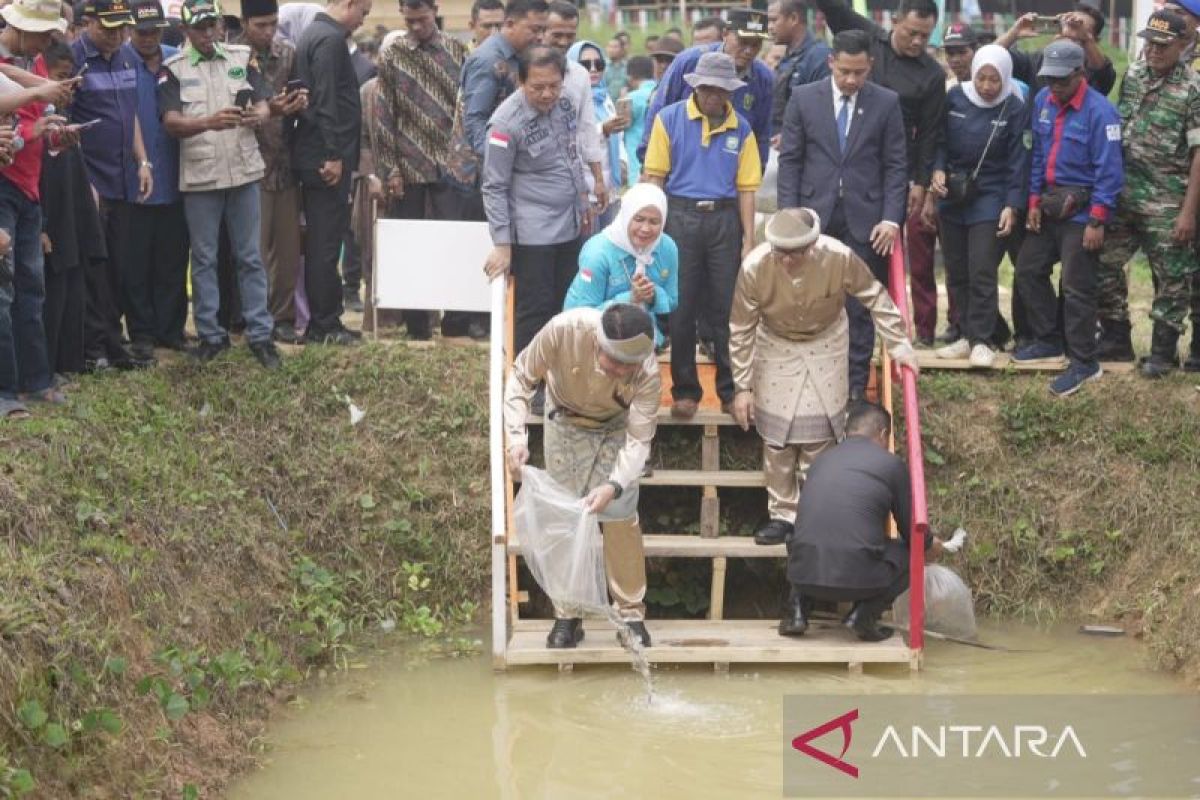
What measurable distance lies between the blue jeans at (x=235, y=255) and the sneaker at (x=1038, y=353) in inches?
179

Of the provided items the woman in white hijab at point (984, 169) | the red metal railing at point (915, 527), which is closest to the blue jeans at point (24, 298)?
the red metal railing at point (915, 527)

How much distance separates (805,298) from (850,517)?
1188 mm

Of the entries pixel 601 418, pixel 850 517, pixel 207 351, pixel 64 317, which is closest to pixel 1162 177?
pixel 850 517

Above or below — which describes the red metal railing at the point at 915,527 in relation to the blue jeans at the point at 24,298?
below

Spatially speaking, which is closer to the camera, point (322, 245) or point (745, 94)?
point (745, 94)

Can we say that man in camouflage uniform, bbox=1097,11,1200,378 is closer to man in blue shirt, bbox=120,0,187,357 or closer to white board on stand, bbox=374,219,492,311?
white board on stand, bbox=374,219,492,311

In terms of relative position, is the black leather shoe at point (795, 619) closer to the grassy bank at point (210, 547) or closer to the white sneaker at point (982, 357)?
the grassy bank at point (210, 547)

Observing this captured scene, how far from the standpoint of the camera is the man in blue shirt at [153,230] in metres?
9.48

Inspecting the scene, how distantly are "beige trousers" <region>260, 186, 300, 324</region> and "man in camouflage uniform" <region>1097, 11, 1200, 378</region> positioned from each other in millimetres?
5028

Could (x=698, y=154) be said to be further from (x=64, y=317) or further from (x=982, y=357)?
(x=64, y=317)

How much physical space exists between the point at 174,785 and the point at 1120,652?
191 inches

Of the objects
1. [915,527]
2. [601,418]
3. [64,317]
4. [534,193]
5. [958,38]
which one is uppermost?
[958,38]

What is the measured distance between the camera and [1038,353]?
33.0 ft

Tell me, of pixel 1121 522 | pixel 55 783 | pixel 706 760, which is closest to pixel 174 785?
pixel 55 783
